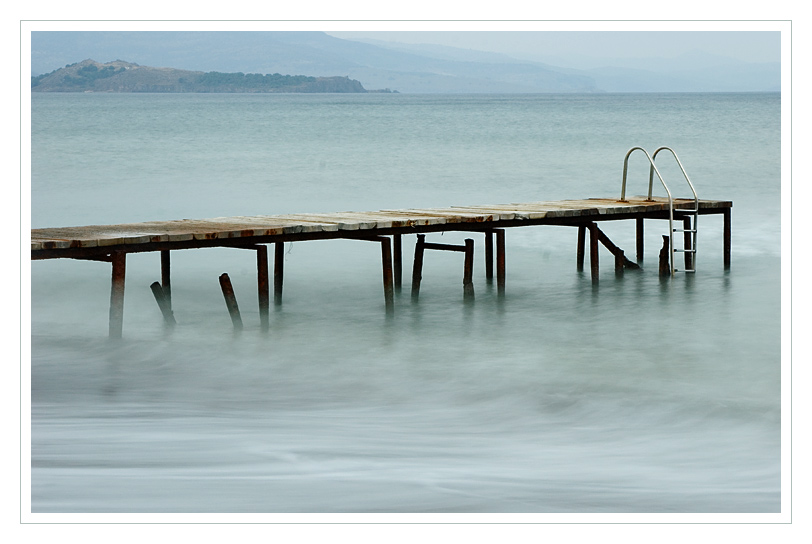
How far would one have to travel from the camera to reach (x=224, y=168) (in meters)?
33.4

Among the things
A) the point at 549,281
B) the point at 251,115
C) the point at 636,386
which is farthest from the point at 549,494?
the point at 251,115

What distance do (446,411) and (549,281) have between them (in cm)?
519

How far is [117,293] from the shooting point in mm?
8156

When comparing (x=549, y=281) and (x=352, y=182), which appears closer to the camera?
(x=549, y=281)

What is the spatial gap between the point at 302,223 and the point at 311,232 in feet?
0.33

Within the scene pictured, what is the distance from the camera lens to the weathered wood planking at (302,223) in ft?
26.4

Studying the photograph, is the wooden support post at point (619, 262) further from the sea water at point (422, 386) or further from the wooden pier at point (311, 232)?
the sea water at point (422, 386)

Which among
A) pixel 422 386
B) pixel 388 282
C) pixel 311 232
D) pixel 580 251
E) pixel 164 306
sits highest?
pixel 311 232

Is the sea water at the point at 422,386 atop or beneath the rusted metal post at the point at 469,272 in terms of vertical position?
beneath

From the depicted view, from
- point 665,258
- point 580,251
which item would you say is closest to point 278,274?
point 580,251

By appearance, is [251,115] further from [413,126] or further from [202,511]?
[202,511]

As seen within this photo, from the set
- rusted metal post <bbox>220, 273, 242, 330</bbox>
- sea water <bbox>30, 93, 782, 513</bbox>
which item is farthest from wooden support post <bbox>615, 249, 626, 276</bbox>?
rusted metal post <bbox>220, 273, 242, 330</bbox>

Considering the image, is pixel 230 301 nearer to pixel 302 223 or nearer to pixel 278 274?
pixel 302 223

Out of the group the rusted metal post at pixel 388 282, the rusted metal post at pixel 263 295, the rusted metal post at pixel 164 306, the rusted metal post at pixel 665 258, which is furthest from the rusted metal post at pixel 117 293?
the rusted metal post at pixel 665 258
